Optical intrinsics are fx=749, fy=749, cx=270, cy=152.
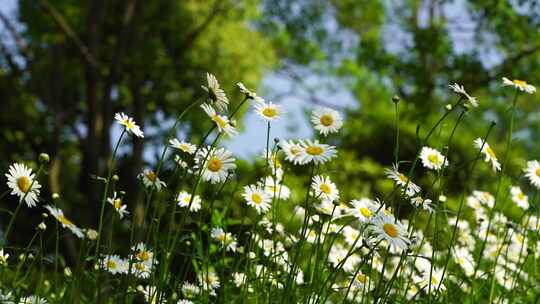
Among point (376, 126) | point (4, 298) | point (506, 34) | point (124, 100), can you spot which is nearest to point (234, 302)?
point (4, 298)

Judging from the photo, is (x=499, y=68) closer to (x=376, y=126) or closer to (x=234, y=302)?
(x=376, y=126)

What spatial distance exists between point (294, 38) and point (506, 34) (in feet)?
13.1

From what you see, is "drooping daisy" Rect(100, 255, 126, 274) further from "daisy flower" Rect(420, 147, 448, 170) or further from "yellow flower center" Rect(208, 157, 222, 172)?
"daisy flower" Rect(420, 147, 448, 170)

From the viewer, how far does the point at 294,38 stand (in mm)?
11422

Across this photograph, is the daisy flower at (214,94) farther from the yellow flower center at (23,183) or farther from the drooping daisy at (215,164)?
the yellow flower center at (23,183)

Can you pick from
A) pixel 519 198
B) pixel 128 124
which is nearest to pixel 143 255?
pixel 128 124

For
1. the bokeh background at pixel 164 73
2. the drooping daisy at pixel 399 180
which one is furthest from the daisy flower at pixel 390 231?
the bokeh background at pixel 164 73

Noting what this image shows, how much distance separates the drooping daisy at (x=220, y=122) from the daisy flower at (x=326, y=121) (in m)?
0.29

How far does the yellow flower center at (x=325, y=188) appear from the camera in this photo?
214 cm

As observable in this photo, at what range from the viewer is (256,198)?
219 centimetres

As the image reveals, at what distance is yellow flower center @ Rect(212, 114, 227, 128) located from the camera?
5.64ft

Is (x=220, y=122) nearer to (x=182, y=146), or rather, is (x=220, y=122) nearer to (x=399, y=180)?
(x=182, y=146)

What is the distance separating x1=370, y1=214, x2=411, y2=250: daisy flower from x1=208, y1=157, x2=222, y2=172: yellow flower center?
43 centimetres

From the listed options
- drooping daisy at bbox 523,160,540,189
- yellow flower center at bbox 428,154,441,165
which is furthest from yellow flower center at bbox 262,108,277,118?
drooping daisy at bbox 523,160,540,189
